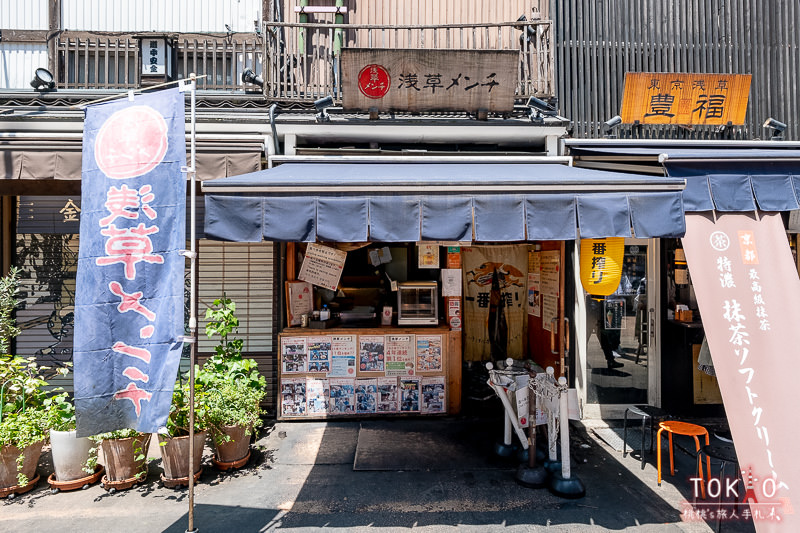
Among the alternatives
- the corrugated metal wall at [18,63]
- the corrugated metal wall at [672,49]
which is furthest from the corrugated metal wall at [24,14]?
the corrugated metal wall at [672,49]

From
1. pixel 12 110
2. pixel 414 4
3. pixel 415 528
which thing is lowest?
pixel 415 528

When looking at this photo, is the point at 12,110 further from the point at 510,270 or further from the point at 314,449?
the point at 510,270

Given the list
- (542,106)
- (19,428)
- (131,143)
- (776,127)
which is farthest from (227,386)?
(776,127)

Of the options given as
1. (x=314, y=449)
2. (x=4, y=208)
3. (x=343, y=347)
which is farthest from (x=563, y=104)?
(x=4, y=208)

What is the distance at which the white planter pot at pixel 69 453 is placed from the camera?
4.74 meters

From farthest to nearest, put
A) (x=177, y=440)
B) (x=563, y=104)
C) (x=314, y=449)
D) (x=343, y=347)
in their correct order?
(x=563, y=104)
(x=343, y=347)
(x=314, y=449)
(x=177, y=440)

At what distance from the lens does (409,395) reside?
6.92 m

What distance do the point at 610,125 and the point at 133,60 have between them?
7.81 metres

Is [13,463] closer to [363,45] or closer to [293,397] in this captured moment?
[293,397]

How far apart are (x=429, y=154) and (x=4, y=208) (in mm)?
6614

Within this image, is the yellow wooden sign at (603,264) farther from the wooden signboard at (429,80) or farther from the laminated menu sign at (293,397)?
the laminated menu sign at (293,397)

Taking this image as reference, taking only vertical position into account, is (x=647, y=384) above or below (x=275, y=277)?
below

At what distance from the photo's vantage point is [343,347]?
6.88m

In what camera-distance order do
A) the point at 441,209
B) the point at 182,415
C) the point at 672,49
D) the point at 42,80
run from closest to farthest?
the point at 441,209 → the point at 182,415 → the point at 42,80 → the point at 672,49
